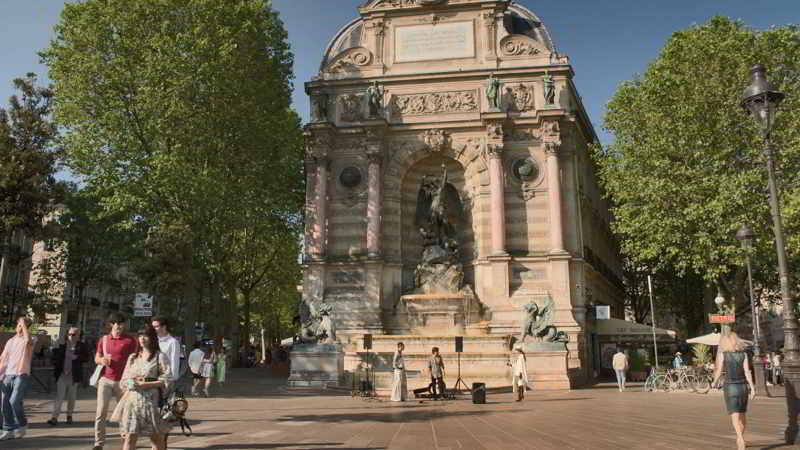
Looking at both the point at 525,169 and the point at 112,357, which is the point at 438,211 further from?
the point at 112,357

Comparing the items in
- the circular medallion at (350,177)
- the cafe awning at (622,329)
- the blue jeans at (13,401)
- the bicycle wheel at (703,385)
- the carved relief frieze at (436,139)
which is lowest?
the bicycle wheel at (703,385)

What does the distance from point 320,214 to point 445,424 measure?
20.2 meters

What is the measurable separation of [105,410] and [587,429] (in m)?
7.96

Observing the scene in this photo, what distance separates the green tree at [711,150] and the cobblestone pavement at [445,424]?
9317 millimetres

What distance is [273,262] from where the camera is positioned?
4512 centimetres

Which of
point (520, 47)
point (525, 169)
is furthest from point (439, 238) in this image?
point (520, 47)

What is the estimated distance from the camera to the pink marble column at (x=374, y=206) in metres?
30.5

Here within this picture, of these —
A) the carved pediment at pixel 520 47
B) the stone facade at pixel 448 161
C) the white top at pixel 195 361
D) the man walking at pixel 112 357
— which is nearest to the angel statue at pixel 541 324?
the stone facade at pixel 448 161

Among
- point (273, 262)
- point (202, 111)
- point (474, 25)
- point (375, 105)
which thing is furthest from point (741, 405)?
point (273, 262)

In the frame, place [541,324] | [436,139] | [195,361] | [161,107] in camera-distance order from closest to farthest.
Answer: [195,361] < [541,324] < [161,107] < [436,139]

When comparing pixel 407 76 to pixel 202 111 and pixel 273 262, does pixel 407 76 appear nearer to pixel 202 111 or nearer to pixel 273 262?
pixel 202 111

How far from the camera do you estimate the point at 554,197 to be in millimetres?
29797

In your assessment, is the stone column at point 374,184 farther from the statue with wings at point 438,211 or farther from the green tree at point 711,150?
the green tree at point 711,150

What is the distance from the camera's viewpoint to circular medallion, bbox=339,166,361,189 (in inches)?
1264
